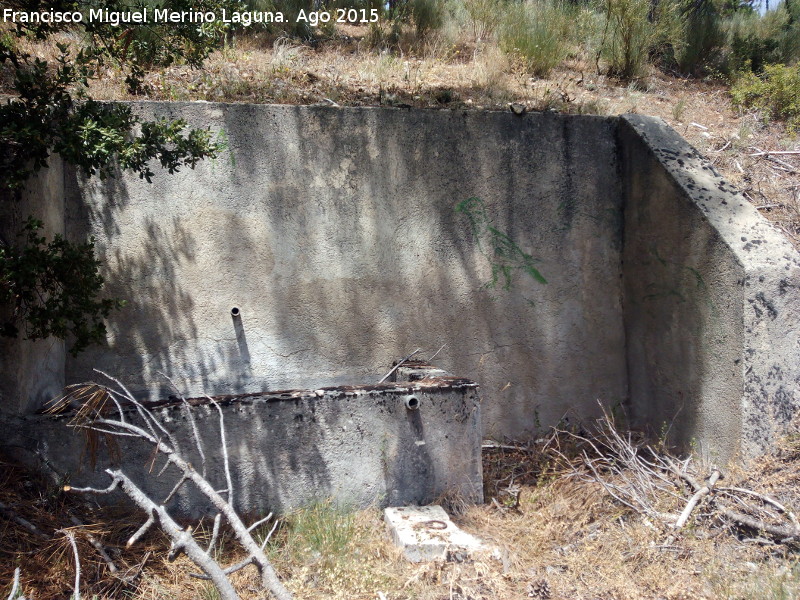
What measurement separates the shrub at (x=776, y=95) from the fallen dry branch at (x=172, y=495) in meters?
6.63

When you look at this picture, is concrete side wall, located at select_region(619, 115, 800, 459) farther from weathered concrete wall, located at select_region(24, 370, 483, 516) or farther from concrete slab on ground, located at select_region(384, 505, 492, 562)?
concrete slab on ground, located at select_region(384, 505, 492, 562)

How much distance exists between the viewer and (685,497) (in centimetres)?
416

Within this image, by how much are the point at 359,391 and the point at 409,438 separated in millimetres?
437

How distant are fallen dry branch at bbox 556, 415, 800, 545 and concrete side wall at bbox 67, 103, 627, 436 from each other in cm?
119

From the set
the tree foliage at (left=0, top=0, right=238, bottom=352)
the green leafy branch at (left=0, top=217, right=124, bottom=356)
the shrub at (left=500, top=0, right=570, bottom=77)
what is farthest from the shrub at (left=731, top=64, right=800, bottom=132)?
the green leafy branch at (left=0, top=217, right=124, bottom=356)

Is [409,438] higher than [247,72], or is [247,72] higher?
[247,72]

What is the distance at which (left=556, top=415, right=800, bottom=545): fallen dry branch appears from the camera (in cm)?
381

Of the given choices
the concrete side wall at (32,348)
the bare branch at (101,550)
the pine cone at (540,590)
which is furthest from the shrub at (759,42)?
the bare branch at (101,550)

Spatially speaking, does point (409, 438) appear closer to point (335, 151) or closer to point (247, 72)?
point (335, 151)

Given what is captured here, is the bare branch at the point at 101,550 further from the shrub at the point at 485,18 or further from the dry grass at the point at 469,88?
the shrub at the point at 485,18

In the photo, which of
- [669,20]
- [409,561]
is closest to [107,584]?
[409,561]

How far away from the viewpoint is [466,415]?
14.0 ft

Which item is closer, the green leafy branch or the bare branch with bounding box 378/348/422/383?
the green leafy branch

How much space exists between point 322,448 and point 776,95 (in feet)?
21.0
